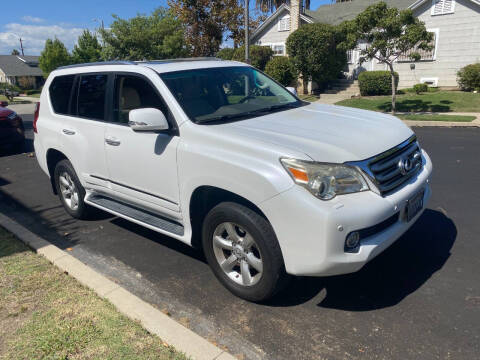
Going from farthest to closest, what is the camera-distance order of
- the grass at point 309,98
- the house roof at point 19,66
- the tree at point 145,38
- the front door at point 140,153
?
the house roof at point 19,66 → the tree at point 145,38 → the grass at point 309,98 → the front door at point 140,153

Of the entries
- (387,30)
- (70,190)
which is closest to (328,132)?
(70,190)

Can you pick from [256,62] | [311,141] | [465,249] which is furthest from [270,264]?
[256,62]

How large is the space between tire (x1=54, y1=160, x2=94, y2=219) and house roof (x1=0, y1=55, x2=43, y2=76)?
7005 cm

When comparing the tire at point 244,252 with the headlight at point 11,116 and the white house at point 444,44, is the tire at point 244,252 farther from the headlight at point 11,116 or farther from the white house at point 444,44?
the white house at point 444,44

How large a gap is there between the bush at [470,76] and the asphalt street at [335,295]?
1592cm

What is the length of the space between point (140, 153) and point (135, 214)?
0.71 m

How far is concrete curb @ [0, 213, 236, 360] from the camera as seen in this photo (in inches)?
108

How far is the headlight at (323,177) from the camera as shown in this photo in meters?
2.80

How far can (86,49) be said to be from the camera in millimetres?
51031

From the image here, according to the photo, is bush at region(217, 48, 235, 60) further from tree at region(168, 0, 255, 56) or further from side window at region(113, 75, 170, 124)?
side window at region(113, 75, 170, 124)

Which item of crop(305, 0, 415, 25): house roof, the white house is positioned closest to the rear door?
the white house

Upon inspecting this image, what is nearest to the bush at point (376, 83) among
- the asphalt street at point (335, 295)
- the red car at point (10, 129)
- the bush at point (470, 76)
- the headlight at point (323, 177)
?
the bush at point (470, 76)

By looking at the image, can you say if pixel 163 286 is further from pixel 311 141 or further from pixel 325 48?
pixel 325 48

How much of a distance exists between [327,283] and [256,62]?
23105mm
